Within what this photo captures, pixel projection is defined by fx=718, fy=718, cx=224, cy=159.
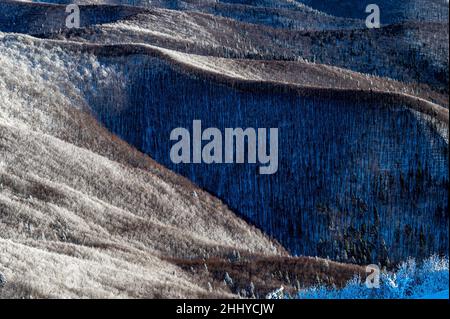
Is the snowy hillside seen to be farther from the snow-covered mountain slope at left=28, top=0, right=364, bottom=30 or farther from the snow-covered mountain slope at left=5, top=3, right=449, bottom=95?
the snow-covered mountain slope at left=28, top=0, right=364, bottom=30

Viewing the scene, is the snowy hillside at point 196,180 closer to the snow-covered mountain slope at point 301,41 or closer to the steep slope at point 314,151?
the steep slope at point 314,151

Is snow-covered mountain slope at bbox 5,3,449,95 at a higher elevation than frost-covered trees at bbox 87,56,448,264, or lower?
higher

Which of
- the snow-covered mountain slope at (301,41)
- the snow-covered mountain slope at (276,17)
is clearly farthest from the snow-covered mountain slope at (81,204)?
the snow-covered mountain slope at (276,17)

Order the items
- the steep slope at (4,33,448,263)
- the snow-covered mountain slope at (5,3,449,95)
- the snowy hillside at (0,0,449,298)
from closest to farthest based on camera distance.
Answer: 1. the snowy hillside at (0,0,449,298)
2. the steep slope at (4,33,448,263)
3. the snow-covered mountain slope at (5,3,449,95)

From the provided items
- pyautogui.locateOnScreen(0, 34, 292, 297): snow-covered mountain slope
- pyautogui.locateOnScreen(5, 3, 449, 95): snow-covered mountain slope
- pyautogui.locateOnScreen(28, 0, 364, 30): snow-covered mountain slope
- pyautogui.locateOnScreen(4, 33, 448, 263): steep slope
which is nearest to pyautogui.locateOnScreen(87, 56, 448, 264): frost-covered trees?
pyautogui.locateOnScreen(4, 33, 448, 263): steep slope

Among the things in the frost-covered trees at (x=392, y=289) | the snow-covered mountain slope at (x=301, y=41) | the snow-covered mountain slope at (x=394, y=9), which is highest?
the snow-covered mountain slope at (x=394, y=9)

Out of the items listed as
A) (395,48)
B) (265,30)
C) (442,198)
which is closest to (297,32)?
(265,30)

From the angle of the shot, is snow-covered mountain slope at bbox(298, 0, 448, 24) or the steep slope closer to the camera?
the steep slope

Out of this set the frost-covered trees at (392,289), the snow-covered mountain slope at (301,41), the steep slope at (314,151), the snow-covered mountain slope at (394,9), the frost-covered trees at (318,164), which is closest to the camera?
the frost-covered trees at (392,289)

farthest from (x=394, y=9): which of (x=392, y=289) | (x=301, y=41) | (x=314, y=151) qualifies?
(x=392, y=289)

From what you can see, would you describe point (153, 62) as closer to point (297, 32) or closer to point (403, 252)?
point (403, 252)

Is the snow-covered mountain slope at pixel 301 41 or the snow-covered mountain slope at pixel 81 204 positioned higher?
the snow-covered mountain slope at pixel 301 41

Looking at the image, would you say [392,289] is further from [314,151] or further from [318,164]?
[314,151]

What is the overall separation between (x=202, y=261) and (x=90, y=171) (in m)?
10.5
